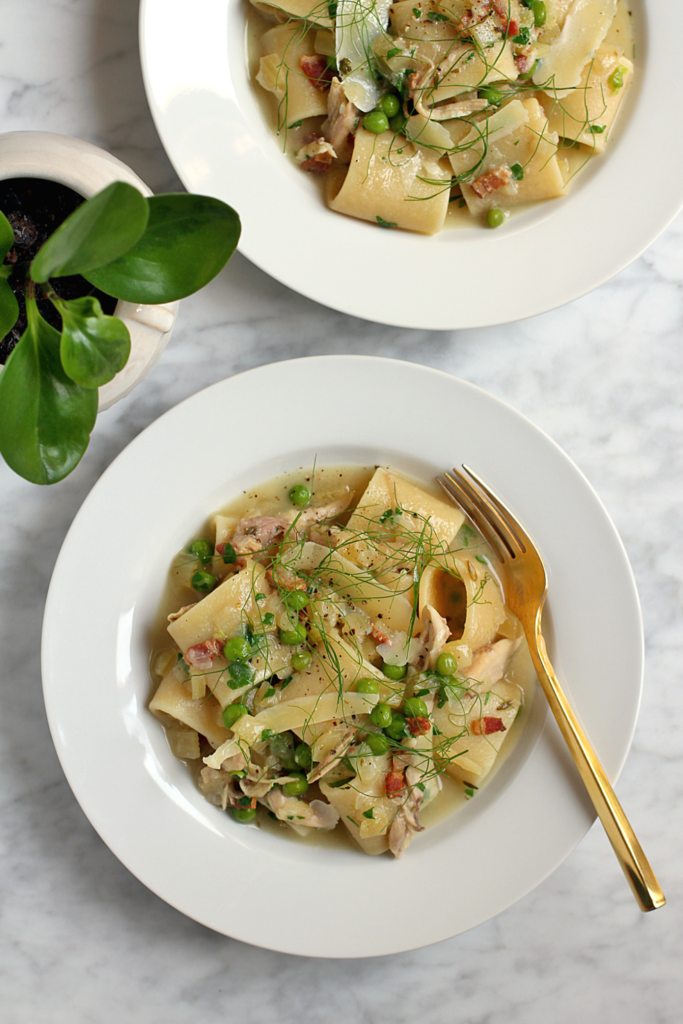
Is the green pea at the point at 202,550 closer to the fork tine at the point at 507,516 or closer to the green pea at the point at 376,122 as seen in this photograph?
the fork tine at the point at 507,516

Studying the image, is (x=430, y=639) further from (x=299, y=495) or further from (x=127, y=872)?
(x=127, y=872)

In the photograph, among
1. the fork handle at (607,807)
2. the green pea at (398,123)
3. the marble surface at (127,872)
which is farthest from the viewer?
the marble surface at (127,872)

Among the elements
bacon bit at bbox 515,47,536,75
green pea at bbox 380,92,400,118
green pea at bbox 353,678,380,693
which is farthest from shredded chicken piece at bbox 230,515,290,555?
bacon bit at bbox 515,47,536,75

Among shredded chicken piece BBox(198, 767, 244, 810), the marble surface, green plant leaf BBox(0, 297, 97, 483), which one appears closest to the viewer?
green plant leaf BBox(0, 297, 97, 483)

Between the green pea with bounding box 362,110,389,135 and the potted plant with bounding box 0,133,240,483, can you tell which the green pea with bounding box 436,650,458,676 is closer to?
the potted plant with bounding box 0,133,240,483

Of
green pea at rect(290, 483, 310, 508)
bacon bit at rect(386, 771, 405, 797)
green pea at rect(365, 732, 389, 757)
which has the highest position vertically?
green pea at rect(290, 483, 310, 508)

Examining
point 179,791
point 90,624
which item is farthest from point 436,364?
point 179,791

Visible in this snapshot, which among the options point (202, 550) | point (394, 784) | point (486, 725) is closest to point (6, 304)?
point (202, 550)

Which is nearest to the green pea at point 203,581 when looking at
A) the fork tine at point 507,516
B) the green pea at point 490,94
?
the fork tine at point 507,516
